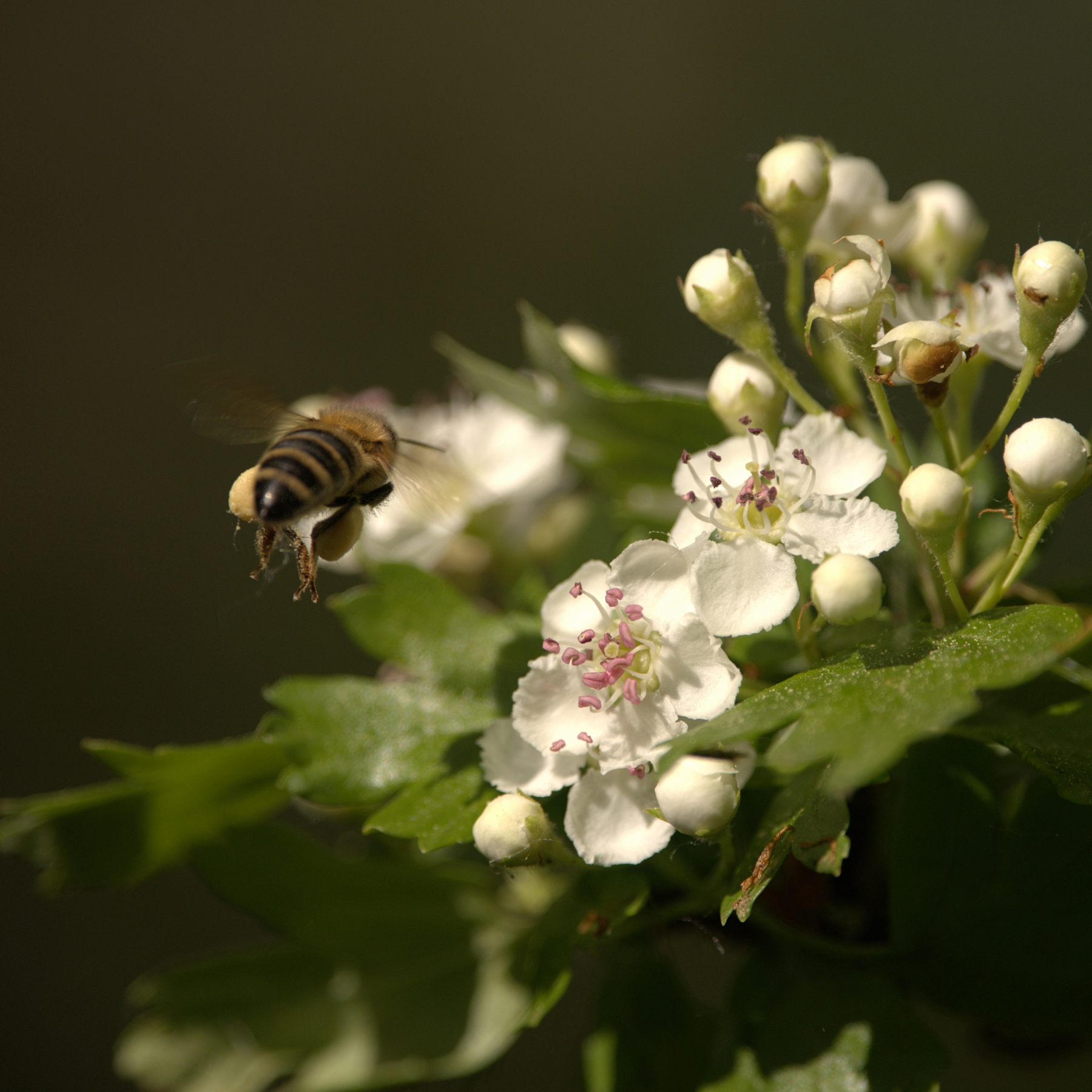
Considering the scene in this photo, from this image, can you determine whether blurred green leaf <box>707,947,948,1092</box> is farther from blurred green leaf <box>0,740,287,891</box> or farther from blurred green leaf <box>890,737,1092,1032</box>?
blurred green leaf <box>0,740,287,891</box>

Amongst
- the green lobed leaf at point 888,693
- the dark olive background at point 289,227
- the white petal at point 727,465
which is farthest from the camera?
the dark olive background at point 289,227

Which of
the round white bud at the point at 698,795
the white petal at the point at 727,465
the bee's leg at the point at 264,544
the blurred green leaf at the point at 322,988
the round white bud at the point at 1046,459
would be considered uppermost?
the round white bud at the point at 1046,459

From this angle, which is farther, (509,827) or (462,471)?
(462,471)

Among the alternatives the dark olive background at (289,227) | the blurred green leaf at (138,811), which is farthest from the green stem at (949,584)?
the dark olive background at (289,227)

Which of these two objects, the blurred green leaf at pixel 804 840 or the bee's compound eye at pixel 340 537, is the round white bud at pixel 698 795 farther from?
the bee's compound eye at pixel 340 537

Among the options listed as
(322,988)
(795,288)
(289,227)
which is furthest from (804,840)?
(289,227)

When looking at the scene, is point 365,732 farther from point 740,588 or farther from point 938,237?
point 938,237

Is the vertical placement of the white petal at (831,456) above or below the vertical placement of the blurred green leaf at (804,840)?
above
